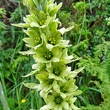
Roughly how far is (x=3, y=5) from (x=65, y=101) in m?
3.67

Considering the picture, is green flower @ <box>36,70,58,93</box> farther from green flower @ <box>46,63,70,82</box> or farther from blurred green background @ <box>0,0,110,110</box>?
blurred green background @ <box>0,0,110,110</box>

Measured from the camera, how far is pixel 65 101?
121 centimetres

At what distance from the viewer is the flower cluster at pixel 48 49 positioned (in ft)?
3.54

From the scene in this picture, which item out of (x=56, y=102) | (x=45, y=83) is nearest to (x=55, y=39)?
(x=45, y=83)

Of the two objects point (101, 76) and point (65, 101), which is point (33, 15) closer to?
point (65, 101)

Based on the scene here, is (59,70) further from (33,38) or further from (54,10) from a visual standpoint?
(54,10)

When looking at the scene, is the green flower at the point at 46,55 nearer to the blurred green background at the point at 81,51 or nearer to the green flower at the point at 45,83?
the green flower at the point at 45,83

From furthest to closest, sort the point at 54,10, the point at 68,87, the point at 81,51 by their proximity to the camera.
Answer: the point at 81,51 → the point at 68,87 → the point at 54,10

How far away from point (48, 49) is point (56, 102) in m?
0.52

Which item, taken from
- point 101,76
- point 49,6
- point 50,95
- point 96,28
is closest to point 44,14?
point 49,6

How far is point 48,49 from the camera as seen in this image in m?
1.15

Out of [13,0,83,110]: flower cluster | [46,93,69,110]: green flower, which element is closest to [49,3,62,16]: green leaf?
[13,0,83,110]: flower cluster

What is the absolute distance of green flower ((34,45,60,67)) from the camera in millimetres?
1097

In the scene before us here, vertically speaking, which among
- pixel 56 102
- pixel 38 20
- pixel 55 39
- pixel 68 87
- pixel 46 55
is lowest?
pixel 56 102
